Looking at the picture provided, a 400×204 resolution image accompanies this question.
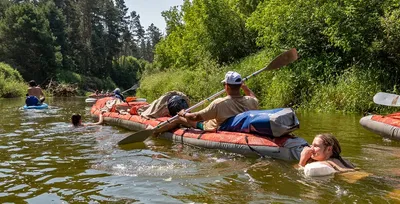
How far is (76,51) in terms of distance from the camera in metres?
53.2

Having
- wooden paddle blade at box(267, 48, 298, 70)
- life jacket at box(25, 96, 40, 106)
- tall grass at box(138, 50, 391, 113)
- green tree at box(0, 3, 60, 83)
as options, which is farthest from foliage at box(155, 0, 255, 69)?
green tree at box(0, 3, 60, 83)

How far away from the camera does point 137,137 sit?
6.98 m

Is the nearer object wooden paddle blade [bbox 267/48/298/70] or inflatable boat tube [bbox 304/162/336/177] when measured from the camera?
inflatable boat tube [bbox 304/162/336/177]

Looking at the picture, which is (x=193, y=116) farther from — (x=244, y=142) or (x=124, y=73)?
(x=124, y=73)

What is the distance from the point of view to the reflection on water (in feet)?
12.5

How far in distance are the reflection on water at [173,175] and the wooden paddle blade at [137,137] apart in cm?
11

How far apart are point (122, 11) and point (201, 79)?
200 feet

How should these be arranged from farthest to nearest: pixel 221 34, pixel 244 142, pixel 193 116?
pixel 221 34
pixel 193 116
pixel 244 142

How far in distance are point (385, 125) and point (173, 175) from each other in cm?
399

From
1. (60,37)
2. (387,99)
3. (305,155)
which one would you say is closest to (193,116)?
(305,155)

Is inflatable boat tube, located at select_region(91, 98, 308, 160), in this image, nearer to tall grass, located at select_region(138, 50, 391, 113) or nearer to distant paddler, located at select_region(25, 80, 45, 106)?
tall grass, located at select_region(138, 50, 391, 113)

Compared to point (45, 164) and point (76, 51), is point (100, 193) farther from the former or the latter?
point (76, 51)

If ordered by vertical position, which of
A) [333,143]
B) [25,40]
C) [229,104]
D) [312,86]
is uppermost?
[25,40]

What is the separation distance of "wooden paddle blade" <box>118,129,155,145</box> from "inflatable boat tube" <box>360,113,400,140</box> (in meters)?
3.87
